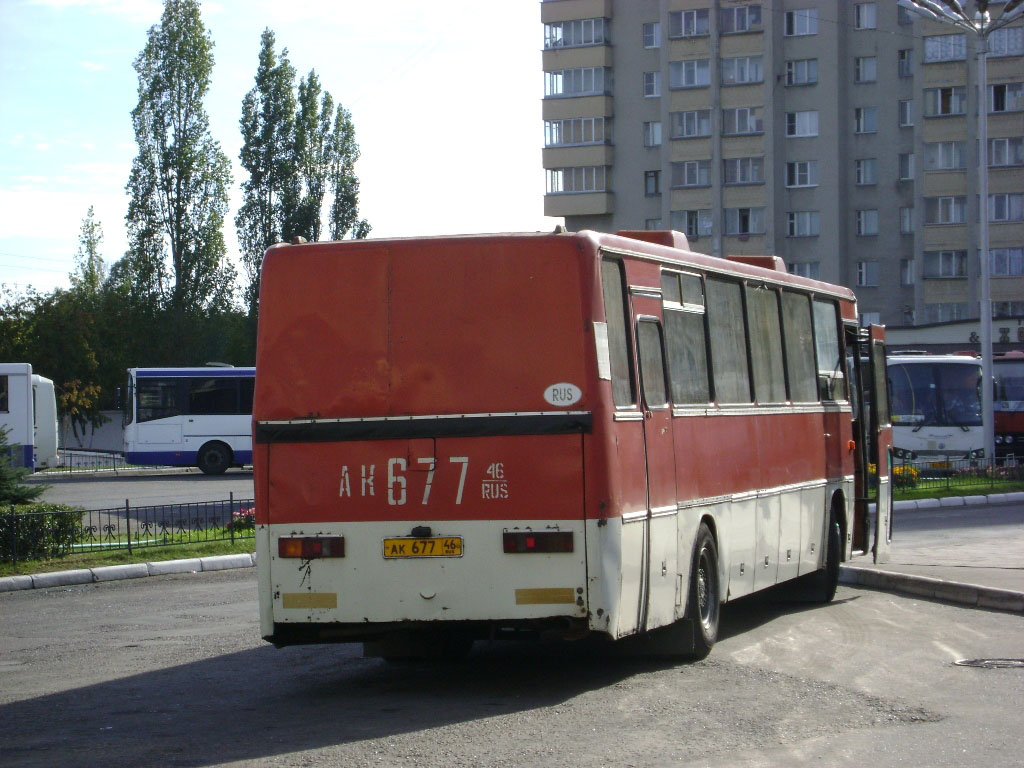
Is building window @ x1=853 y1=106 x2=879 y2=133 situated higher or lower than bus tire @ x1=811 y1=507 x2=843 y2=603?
higher

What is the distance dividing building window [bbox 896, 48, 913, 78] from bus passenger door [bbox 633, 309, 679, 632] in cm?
6629

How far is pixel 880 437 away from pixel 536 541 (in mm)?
8013

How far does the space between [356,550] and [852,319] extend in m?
8.35

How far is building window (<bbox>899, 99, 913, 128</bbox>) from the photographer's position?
72.6 m

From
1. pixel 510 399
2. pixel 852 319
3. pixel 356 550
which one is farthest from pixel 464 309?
pixel 852 319

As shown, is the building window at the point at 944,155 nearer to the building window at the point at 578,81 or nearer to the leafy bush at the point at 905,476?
the building window at the point at 578,81

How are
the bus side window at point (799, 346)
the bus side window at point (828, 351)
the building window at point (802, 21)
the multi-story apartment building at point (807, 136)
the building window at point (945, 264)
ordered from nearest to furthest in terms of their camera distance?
the bus side window at point (799, 346) → the bus side window at point (828, 351) → the multi-story apartment building at point (807, 136) → the building window at point (945, 264) → the building window at point (802, 21)

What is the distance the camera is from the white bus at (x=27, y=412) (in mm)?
44219

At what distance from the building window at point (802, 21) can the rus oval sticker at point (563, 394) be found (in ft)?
223

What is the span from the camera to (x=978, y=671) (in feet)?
33.1

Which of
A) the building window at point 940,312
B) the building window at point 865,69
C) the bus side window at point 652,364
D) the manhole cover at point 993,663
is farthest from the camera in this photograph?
the building window at point 865,69

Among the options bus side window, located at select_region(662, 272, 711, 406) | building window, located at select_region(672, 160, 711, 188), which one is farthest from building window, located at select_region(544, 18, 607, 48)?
bus side window, located at select_region(662, 272, 711, 406)

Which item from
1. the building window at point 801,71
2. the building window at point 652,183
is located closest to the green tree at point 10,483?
the building window at point 652,183

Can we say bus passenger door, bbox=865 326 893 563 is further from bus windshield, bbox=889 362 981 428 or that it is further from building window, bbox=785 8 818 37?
building window, bbox=785 8 818 37
